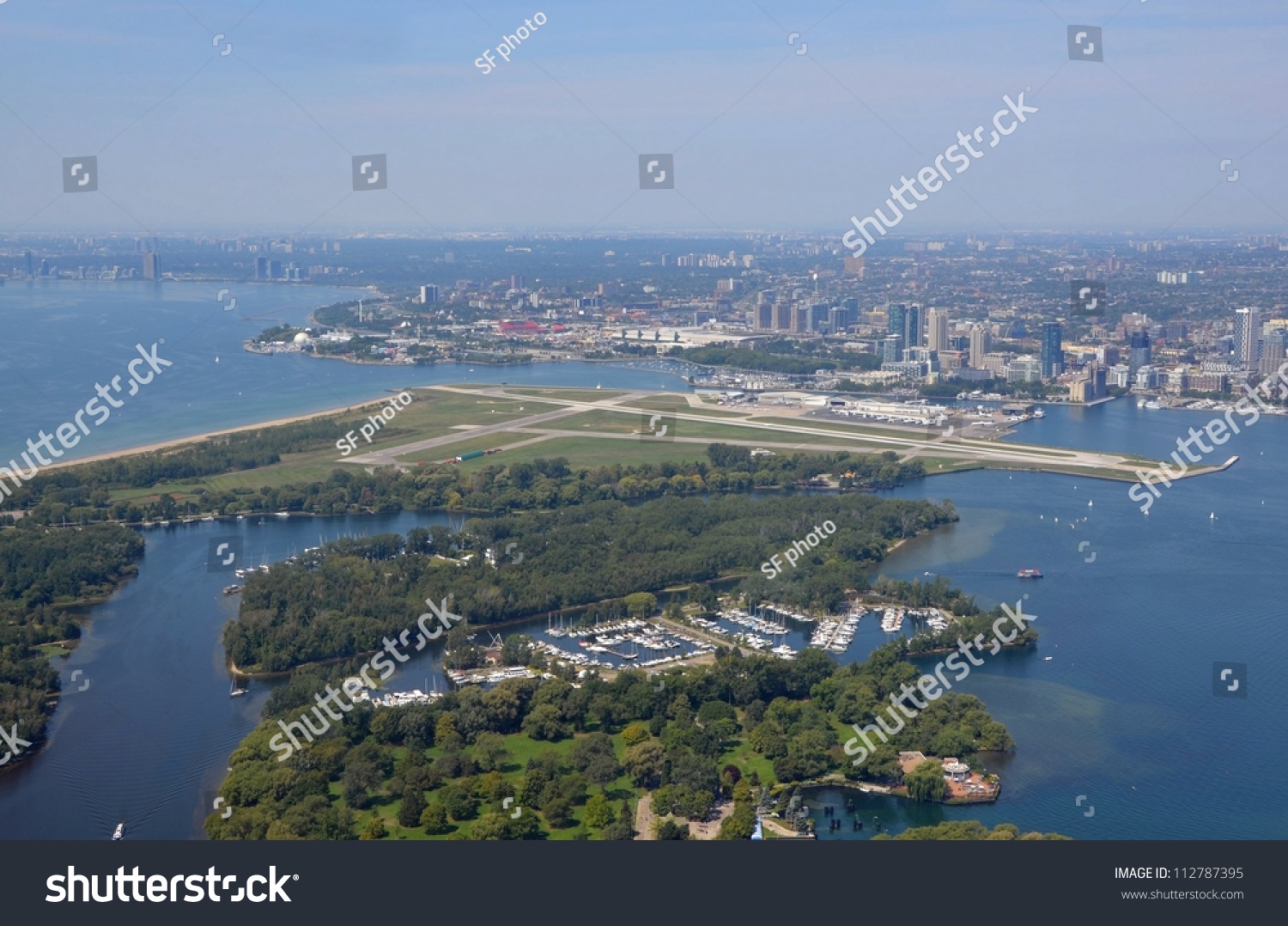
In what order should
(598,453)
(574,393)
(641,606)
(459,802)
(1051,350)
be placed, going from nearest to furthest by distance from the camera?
(459,802) → (641,606) → (598,453) → (574,393) → (1051,350)

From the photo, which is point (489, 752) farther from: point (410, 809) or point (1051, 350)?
point (1051, 350)

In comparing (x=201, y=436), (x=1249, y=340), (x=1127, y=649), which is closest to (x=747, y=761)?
(x=1127, y=649)

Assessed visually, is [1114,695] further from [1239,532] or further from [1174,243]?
[1174,243]

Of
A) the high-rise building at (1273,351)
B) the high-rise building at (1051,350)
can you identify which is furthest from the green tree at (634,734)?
the high-rise building at (1273,351)

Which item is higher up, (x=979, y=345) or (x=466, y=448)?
(x=979, y=345)

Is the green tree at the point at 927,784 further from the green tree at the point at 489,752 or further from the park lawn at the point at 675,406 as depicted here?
the park lawn at the point at 675,406

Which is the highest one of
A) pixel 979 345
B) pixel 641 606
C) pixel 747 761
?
pixel 979 345

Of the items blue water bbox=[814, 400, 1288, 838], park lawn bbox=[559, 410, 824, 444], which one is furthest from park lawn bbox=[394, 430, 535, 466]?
blue water bbox=[814, 400, 1288, 838]
